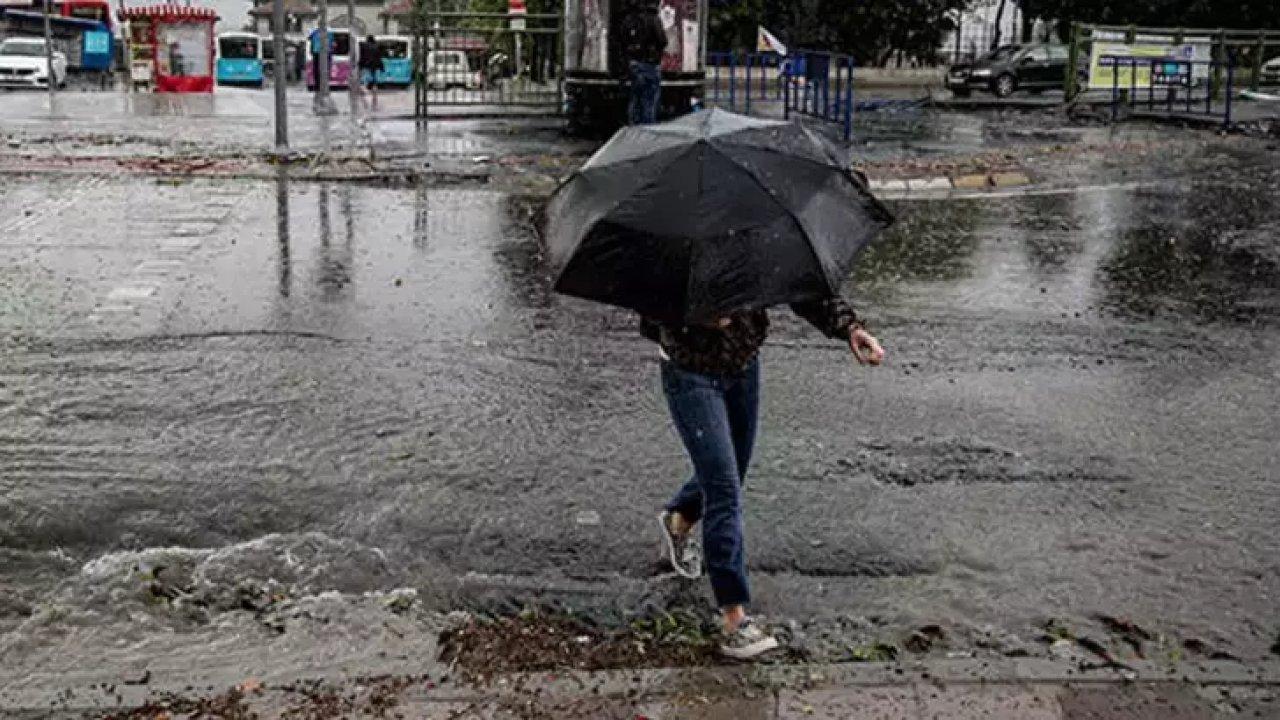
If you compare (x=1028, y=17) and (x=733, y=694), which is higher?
(x=1028, y=17)

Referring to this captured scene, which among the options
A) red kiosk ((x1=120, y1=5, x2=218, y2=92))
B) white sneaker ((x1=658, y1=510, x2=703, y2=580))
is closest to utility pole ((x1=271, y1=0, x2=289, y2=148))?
white sneaker ((x1=658, y1=510, x2=703, y2=580))

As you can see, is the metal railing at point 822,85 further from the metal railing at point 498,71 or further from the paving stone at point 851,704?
the paving stone at point 851,704

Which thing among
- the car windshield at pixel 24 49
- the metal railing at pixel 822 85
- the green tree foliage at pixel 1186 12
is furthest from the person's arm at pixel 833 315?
the car windshield at pixel 24 49

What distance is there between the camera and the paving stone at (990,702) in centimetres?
446

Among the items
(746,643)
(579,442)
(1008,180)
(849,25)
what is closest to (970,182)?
(1008,180)

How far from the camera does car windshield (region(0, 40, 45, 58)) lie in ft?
146

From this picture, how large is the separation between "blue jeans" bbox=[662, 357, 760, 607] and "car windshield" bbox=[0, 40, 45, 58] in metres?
44.0

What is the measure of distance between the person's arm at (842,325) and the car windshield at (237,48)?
52.2 m

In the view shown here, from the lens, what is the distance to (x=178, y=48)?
37.0 m

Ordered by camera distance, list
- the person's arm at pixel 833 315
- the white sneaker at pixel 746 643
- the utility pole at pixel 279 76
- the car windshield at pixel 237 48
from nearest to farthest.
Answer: the white sneaker at pixel 746 643 < the person's arm at pixel 833 315 < the utility pole at pixel 279 76 < the car windshield at pixel 237 48

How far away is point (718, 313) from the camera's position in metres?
4.56

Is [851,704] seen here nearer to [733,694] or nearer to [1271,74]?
[733,694]

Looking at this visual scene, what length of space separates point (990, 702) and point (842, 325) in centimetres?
129

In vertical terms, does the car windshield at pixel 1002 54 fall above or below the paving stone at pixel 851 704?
above
